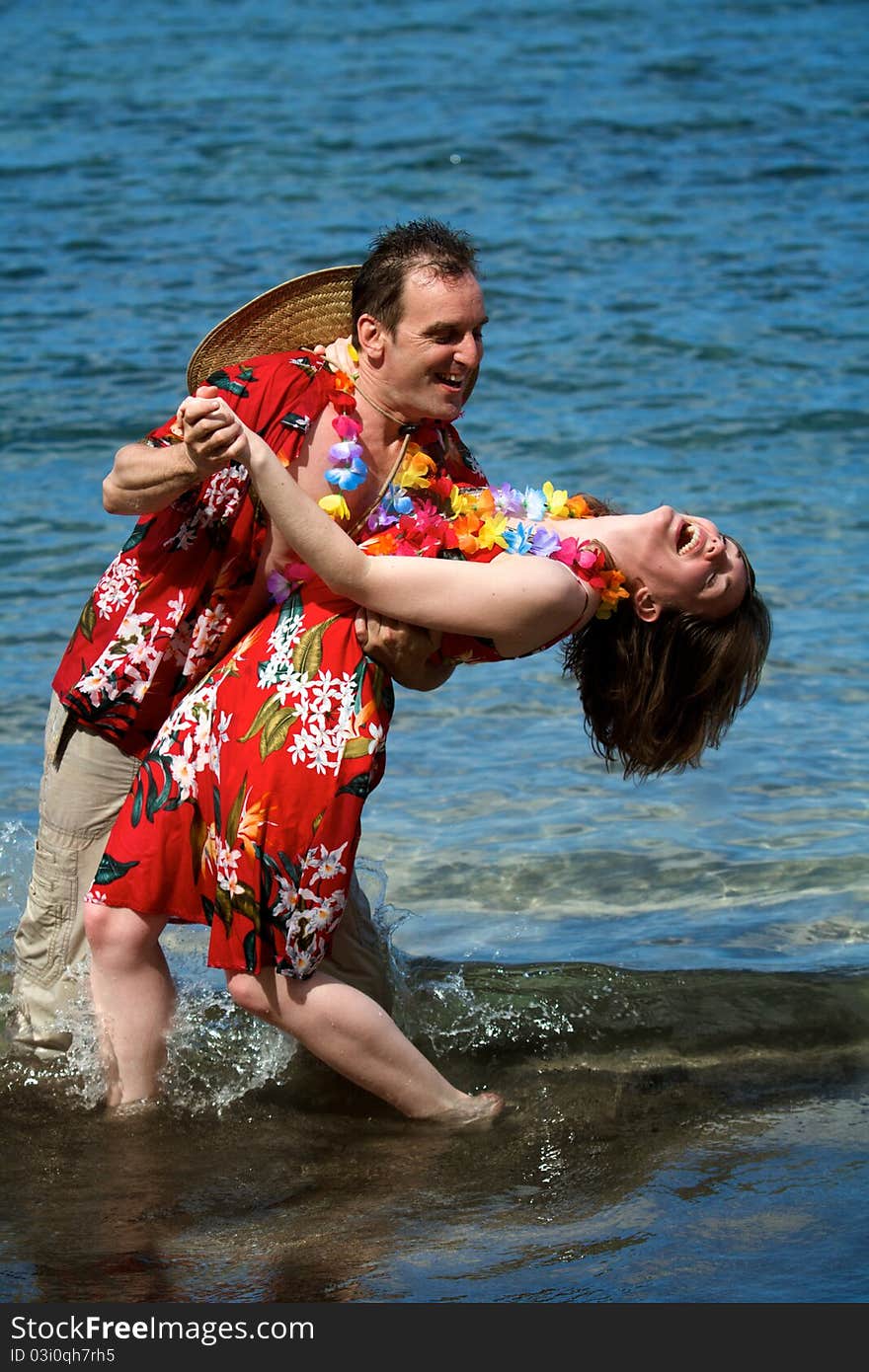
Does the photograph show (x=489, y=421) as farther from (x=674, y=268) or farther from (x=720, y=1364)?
(x=720, y=1364)

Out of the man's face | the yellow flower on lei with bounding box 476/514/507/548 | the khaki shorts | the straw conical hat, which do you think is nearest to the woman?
the yellow flower on lei with bounding box 476/514/507/548

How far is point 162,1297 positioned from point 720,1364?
1.08m

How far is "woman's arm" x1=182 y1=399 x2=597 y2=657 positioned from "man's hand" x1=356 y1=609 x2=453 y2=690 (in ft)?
0.23

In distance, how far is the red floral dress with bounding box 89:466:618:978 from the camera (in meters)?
4.15

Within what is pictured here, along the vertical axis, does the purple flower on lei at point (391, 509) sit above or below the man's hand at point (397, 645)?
above

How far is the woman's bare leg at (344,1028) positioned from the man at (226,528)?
6.9 inches

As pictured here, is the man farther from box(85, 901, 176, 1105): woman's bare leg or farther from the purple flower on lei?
box(85, 901, 176, 1105): woman's bare leg

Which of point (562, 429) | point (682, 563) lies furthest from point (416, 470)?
point (562, 429)

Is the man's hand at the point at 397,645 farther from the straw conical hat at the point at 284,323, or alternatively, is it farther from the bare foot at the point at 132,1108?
the bare foot at the point at 132,1108

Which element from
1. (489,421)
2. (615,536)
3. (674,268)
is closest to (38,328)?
(489,421)

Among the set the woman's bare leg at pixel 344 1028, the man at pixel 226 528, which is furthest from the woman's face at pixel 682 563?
the woman's bare leg at pixel 344 1028

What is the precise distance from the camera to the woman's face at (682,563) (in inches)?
167

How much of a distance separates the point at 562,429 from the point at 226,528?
21.9 ft

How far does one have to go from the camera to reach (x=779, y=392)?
1154 centimetres
